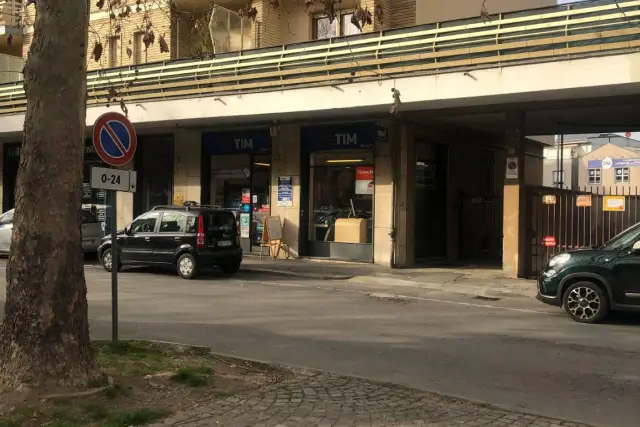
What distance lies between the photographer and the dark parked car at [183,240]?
13.8m

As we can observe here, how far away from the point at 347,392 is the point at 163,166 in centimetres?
1757

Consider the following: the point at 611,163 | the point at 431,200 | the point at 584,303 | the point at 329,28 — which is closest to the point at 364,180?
the point at 431,200

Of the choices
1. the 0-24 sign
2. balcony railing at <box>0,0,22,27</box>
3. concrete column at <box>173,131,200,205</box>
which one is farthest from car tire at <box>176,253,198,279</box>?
balcony railing at <box>0,0,22,27</box>

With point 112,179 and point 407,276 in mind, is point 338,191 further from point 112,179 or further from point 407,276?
point 112,179

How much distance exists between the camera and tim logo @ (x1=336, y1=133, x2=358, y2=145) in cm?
1695

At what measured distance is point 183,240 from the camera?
13898 mm

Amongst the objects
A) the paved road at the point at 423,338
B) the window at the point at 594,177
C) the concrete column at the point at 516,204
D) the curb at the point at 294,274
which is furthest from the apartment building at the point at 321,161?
the window at the point at 594,177

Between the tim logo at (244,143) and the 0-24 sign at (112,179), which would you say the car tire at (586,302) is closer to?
the 0-24 sign at (112,179)

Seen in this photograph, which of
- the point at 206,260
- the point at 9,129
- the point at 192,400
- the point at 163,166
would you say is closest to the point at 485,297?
the point at 206,260

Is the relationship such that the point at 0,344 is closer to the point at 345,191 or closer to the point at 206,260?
the point at 206,260

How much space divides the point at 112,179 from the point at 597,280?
691cm

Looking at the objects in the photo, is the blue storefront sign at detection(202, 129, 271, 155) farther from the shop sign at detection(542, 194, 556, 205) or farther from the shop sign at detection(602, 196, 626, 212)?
the shop sign at detection(602, 196, 626, 212)

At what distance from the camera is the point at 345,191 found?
58.5ft

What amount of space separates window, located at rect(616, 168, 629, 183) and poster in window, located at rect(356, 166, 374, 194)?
105 ft
